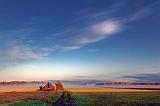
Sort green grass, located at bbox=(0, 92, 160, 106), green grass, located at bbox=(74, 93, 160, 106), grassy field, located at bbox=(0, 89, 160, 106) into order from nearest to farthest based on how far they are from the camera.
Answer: green grass, located at bbox=(74, 93, 160, 106), green grass, located at bbox=(0, 92, 160, 106), grassy field, located at bbox=(0, 89, 160, 106)

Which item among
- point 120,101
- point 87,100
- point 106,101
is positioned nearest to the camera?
point 106,101

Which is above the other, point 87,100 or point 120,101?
point 87,100

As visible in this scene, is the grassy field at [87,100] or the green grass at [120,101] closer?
the green grass at [120,101]

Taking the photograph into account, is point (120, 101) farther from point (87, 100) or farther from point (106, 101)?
point (87, 100)

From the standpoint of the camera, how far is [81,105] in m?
39.5

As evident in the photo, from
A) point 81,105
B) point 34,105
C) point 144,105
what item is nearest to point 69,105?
point 81,105

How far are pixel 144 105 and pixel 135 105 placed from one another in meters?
1.18

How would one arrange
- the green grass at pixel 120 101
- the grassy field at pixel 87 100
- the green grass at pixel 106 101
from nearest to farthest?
the green grass at pixel 120 101 < the green grass at pixel 106 101 < the grassy field at pixel 87 100

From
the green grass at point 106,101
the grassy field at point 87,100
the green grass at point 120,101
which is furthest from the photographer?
the grassy field at point 87,100

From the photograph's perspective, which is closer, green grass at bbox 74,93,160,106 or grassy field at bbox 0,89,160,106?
green grass at bbox 74,93,160,106

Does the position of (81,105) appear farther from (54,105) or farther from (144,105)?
(144,105)

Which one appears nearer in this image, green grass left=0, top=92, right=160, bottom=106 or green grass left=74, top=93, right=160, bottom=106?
green grass left=74, top=93, right=160, bottom=106

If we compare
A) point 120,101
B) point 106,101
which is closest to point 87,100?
point 106,101

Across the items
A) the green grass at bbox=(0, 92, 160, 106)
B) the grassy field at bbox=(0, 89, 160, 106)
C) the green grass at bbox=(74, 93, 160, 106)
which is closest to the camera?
the green grass at bbox=(74, 93, 160, 106)
